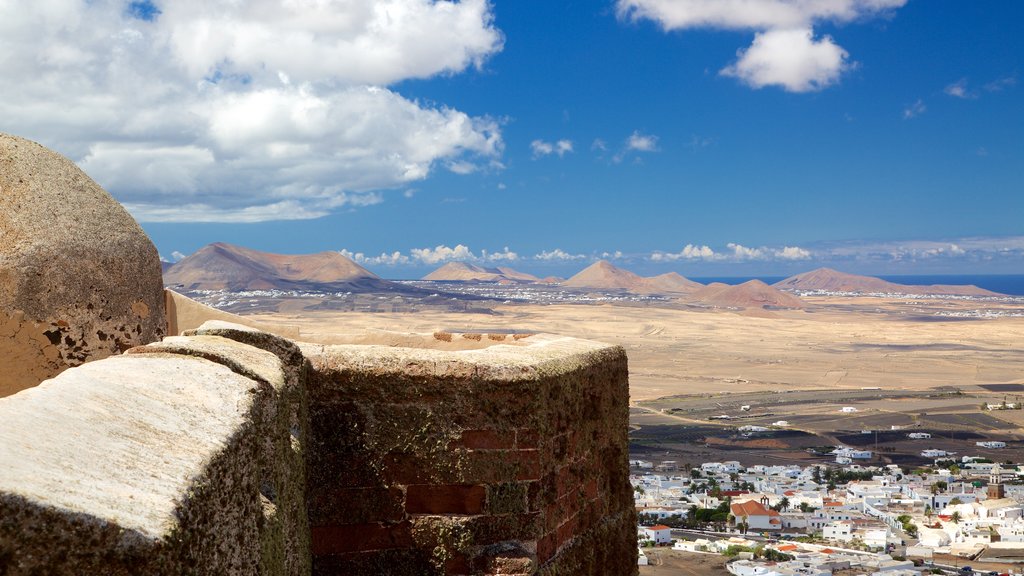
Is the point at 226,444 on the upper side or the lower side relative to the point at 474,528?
upper

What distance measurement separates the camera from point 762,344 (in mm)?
112125

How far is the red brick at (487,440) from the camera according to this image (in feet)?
11.9

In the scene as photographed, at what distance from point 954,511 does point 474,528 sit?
5659cm

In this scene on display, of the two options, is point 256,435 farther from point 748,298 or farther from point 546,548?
point 748,298

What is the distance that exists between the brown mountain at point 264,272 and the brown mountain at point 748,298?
181 feet

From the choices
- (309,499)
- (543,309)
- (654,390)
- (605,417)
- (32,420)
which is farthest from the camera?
(543,309)

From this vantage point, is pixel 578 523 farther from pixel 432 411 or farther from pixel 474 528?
pixel 432 411

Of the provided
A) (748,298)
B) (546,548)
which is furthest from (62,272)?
(748,298)

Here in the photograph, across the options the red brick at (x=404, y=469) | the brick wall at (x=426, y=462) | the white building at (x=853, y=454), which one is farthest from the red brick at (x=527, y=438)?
the white building at (x=853, y=454)

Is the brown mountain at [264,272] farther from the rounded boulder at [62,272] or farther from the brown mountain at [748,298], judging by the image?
the rounded boulder at [62,272]

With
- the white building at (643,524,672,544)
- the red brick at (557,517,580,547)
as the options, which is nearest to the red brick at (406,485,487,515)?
the red brick at (557,517,580,547)

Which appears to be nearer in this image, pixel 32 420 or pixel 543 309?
pixel 32 420

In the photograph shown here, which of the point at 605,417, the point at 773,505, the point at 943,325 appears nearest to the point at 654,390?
the point at 773,505

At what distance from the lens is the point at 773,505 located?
54.7 metres
